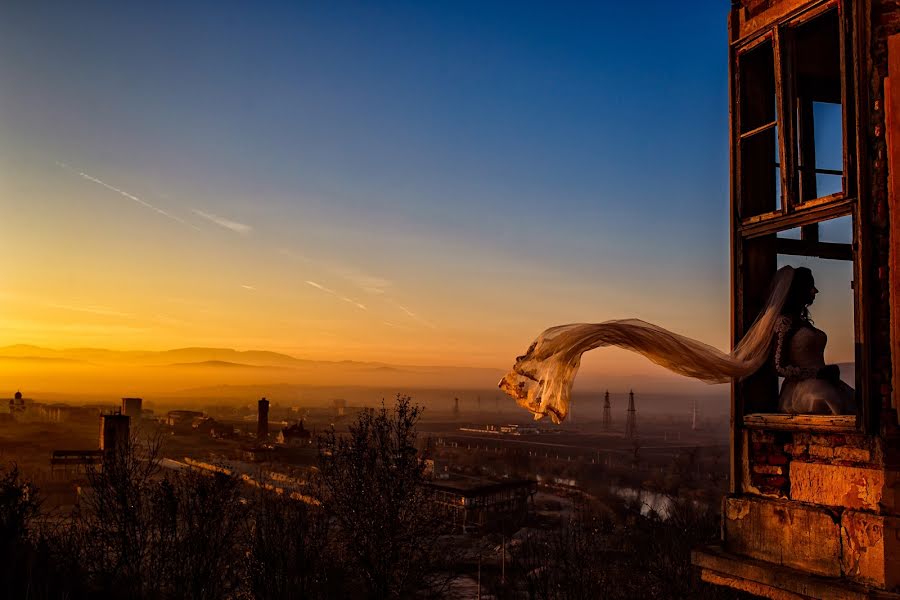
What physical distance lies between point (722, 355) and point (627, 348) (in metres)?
0.73

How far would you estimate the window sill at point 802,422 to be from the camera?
187 inches

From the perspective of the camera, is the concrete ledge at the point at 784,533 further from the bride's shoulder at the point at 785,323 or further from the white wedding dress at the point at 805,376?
the bride's shoulder at the point at 785,323

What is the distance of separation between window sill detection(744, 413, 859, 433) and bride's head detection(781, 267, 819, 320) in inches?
33.1

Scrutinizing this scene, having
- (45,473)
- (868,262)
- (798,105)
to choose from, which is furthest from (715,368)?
(45,473)

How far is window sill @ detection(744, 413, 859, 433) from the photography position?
15.6ft

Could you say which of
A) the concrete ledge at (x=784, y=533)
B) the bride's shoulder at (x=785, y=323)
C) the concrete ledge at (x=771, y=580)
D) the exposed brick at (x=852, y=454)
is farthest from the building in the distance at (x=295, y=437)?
the exposed brick at (x=852, y=454)

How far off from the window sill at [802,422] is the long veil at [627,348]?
14.4 inches

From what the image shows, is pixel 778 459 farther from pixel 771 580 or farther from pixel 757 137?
pixel 757 137

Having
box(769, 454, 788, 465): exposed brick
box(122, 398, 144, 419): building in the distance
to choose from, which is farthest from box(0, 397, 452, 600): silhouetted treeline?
box(122, 398, 144, 419): building in the distance

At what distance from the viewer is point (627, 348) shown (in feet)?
17.1

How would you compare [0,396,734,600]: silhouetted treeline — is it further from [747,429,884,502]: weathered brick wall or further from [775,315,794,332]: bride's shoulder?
[775,315,794,332]: bride's shoulder

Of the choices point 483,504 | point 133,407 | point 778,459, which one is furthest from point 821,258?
point 133,407

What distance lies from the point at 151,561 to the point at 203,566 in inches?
69.4

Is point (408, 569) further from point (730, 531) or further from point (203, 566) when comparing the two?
point (730, 531)
